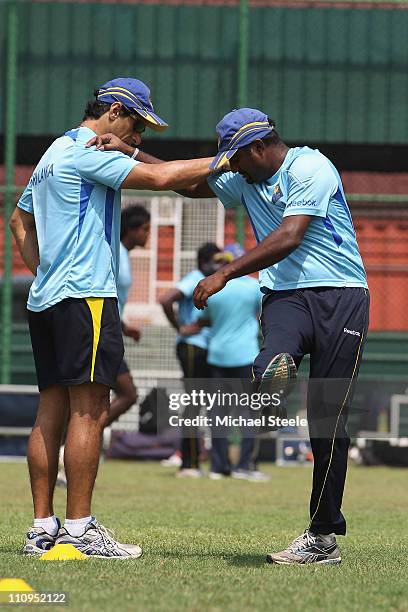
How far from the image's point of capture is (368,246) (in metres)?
21.2

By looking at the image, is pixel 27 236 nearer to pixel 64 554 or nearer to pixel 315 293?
pixel 315 293

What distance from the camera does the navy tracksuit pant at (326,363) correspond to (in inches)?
228

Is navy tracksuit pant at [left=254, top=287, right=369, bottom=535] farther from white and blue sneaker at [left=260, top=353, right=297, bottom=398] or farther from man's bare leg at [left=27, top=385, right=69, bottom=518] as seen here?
man's bare leg at [left=27, top=385, right=69, bottom=518]

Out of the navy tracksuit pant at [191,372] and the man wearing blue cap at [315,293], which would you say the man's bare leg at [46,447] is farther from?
the navy tracksuit pant at [191,372]

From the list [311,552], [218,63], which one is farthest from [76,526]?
[218,63]

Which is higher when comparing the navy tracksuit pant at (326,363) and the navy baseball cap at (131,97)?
the navy baseball cap at (131,97)

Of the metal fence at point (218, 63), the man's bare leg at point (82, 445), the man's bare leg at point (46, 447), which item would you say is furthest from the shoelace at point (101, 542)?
the metal fence at point (218, 63)

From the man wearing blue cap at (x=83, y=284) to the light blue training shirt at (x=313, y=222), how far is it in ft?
1.19

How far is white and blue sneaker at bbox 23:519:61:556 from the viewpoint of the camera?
19.4ft

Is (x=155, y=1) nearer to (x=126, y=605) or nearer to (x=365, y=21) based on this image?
(x=365, y=21)

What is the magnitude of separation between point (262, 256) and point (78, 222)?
897 millimetres

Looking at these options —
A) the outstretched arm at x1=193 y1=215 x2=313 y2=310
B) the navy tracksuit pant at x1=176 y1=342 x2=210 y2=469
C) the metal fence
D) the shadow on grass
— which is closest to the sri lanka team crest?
the outstretched arm at x1=193 y1=215 x2=313 y2=310

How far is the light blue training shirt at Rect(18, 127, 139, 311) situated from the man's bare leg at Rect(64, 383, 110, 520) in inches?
17.9

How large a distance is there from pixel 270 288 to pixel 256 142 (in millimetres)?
690
